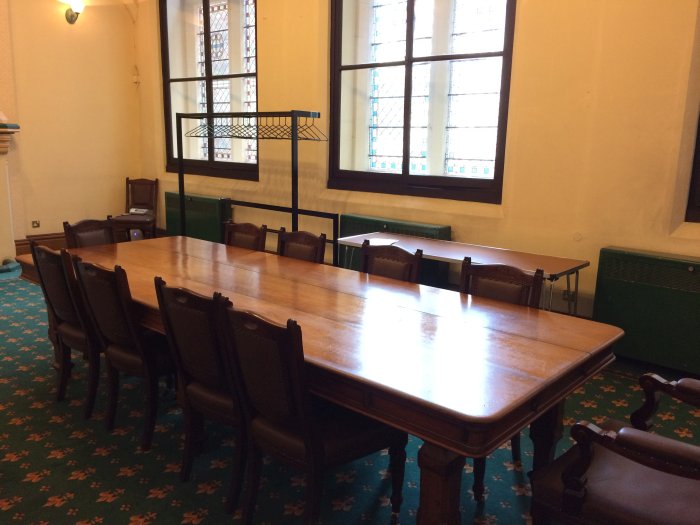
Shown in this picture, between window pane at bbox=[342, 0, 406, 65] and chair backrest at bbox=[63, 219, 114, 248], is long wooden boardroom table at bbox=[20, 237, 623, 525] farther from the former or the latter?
window pane at bbox=[342, 0, 406, 65]

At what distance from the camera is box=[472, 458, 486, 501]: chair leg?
2190mm

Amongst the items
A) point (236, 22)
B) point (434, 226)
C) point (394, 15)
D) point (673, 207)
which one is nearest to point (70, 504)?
point (434, 226)

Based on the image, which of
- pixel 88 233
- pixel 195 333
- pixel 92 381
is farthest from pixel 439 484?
pixel 88 233

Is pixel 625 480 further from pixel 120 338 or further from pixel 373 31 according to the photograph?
pixel 373 31

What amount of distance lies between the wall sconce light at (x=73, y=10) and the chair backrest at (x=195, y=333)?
539cm

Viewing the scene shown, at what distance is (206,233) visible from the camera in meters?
6.20

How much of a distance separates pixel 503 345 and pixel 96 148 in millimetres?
6122

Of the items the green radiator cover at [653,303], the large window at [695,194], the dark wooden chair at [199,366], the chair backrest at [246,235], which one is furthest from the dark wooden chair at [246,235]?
the large window at [695,194]

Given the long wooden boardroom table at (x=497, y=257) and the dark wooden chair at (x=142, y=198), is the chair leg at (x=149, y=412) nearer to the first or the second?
the long wooden boardroom table at (x=497, y=257)

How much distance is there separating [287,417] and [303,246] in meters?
1.62

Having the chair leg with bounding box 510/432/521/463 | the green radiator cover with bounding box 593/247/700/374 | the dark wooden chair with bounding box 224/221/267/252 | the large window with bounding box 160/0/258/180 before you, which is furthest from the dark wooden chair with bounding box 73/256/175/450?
the large window with bounding box 160/0/258/180

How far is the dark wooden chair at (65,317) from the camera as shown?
277cm

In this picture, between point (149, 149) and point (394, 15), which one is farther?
point (149, 149)

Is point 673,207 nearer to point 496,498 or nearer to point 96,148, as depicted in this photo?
point 496,498
